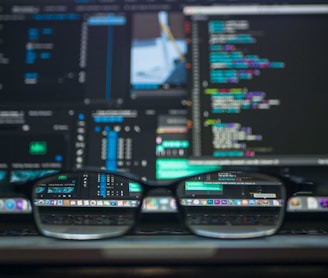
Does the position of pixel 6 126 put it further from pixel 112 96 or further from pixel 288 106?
pixel 288 106

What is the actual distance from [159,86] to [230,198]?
27cm

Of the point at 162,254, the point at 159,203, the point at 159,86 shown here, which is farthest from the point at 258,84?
the point at 162,254

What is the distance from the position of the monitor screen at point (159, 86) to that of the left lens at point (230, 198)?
100mm

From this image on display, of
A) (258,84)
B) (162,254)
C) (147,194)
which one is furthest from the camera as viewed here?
(258,84)

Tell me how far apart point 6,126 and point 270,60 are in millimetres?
538

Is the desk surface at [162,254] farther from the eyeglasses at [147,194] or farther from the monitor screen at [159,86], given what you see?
the monitor screen at [159,86]

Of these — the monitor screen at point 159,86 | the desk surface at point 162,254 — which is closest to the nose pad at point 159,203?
the monitor screen at point 159,86

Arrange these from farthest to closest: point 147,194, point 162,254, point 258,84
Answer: point 258,84, point 147,194, point 162,254

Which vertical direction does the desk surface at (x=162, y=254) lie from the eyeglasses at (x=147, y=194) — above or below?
below

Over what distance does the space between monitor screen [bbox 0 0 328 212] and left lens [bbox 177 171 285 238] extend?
10cm

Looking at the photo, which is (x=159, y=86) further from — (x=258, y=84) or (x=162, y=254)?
(x=162, y=254)

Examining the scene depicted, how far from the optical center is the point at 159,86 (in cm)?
63

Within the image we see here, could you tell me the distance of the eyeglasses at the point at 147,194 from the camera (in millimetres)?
480

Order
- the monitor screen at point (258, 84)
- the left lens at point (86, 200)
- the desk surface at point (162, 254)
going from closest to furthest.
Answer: the desk surface at point (162, 254), the left lens at point (86, 200), the monitor screen at point (258, 84)
